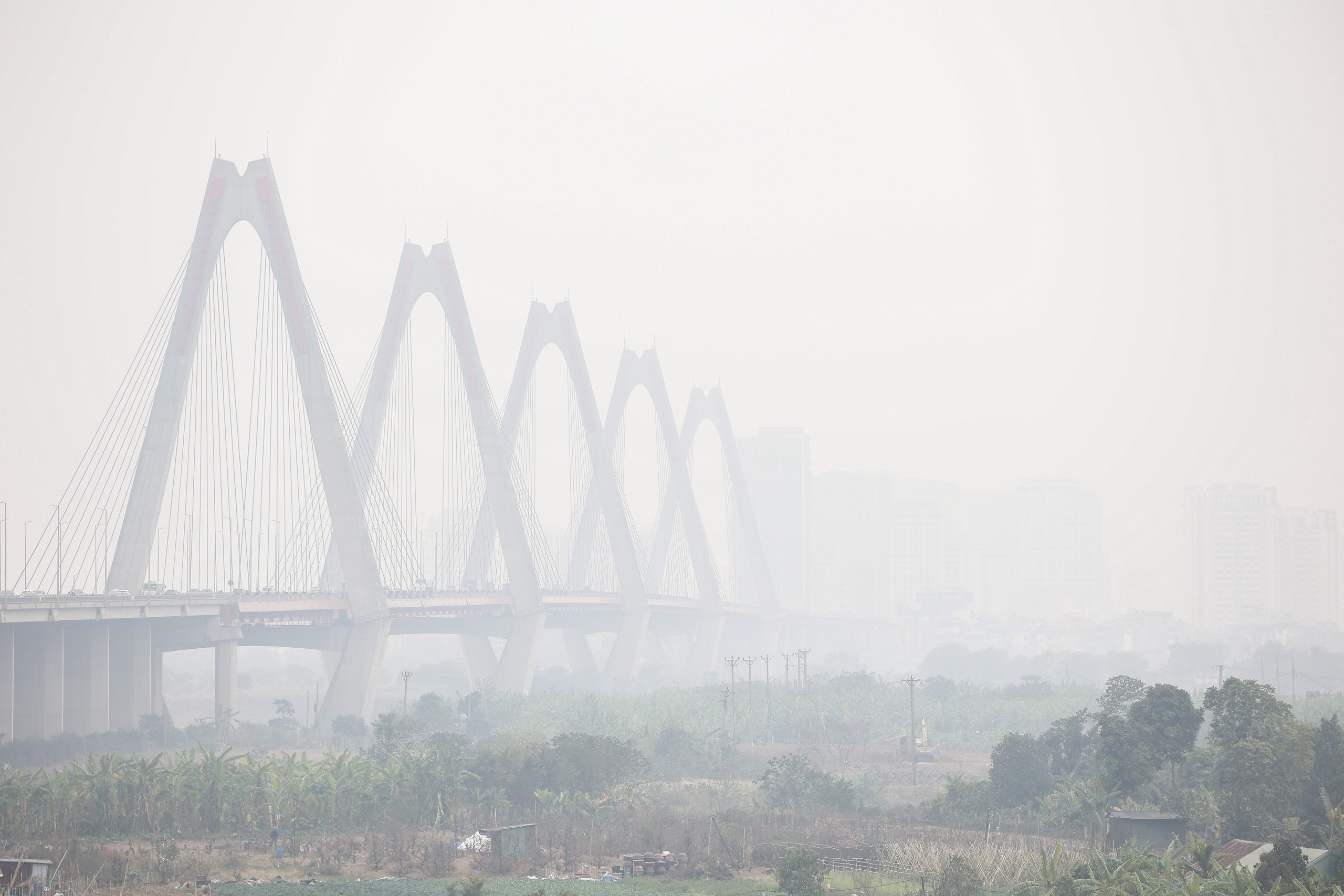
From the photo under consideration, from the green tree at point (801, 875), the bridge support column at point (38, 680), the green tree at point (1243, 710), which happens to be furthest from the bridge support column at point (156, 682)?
the green tree at point (1243, 710)

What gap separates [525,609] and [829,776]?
32440 millimetres

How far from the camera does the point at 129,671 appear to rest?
46875mm

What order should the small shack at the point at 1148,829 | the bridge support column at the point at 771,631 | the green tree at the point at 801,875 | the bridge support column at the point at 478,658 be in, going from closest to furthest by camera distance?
the green tree at the point at 801,875 < the small shack at the point at 1148,829 < the bridge support column at the point at 478,658 < the bridge support column at the point at 771,631

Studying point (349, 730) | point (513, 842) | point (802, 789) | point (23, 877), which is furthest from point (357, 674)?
point (23, 877)

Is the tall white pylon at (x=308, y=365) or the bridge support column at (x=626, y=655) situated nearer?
the tall white pylon at (x=308, y=365)

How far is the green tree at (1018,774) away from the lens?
3553cm

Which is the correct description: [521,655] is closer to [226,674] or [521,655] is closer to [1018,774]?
[226,674]

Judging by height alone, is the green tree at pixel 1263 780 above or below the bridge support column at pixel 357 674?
below

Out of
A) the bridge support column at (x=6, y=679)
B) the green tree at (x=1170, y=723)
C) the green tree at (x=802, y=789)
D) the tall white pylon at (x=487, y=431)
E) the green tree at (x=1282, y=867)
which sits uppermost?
the tall white pylon at (x=487, y=431)

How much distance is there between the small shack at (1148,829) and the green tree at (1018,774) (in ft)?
17.0

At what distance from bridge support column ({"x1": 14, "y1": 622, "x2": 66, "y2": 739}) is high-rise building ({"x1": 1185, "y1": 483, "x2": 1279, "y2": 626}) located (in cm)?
18381

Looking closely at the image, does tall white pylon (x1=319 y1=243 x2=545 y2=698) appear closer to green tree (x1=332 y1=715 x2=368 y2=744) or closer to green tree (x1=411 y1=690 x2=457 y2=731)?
green tree (x1=411 y1=690 x2=457 y2=731)

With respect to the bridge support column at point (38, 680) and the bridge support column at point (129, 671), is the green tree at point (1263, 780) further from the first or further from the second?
the bridge support column at point (129, 671)

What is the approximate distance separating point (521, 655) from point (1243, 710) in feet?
140
